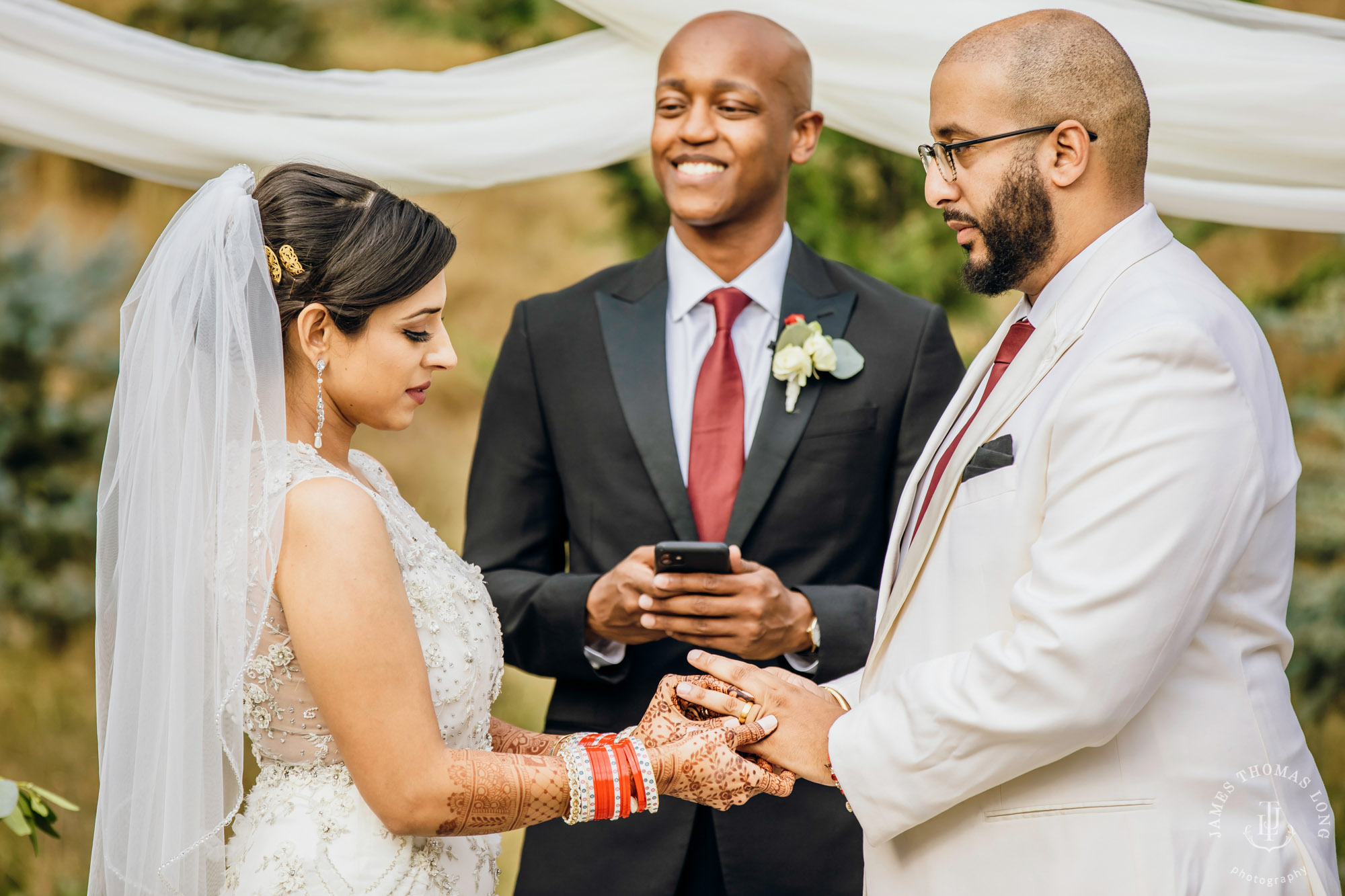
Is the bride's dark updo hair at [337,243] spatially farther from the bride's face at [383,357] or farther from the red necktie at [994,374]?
the red necktie at [994,374]

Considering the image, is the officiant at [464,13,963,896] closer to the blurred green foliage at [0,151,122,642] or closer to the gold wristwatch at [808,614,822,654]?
the gold wristwatch at [808,614,822,654]

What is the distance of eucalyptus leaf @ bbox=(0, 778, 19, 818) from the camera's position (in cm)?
234

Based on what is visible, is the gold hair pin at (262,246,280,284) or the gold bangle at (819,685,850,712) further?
the gold bangle at (819,685,850,712)

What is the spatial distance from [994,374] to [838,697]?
73 centimetres

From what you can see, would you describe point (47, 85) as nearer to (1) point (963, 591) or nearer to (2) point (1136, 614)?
(1) point (963, 591)

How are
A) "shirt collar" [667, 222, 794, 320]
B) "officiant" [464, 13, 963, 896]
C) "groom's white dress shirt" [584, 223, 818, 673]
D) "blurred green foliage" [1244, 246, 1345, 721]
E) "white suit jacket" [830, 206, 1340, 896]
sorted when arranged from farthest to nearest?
"blurred green foliage" [1244, 246, 1345, 721], "shirt collar" [667, 222, 794, 320], "groom's white dress shirt" [584, 223, 818, 673], "officiant" [464, 13, 963, 896], "white suit jacket" [830, 206, 1340, 896]

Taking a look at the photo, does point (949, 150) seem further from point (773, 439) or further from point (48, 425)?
point (48, 425)

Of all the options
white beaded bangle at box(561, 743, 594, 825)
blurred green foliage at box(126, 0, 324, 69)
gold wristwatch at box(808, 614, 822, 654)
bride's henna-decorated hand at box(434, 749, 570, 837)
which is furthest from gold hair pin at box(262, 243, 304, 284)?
blurred green foliage at box(126, 0, 324, 69)

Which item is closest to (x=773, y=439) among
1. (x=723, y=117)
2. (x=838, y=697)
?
(x=838, y=697)

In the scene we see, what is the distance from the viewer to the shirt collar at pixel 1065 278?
6.66ft

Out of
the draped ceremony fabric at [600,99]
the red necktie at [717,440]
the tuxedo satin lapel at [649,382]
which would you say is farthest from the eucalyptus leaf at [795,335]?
the draped ceremony fabric at [600,99]

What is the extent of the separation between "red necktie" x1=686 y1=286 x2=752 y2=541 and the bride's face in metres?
0.78

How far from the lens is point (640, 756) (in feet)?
7.06

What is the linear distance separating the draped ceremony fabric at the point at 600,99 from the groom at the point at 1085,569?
1156mm
